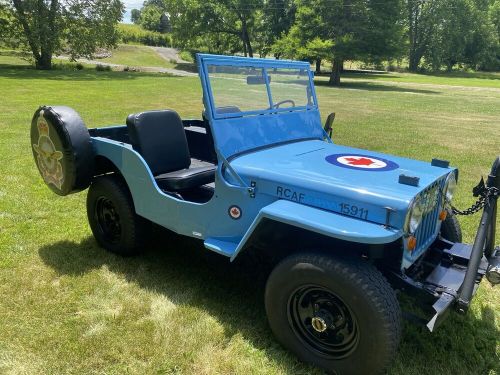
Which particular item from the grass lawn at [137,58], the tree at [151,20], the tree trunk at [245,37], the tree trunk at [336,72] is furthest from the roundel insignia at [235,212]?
the tree at [151,20]

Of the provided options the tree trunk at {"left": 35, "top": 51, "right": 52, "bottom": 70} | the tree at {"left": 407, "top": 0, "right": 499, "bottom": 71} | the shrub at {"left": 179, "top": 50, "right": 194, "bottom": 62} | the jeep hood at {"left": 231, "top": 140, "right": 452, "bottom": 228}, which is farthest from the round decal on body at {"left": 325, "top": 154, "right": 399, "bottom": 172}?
the tree at {"left": 407, "top": 0, "right": 499, "bottom": 71}

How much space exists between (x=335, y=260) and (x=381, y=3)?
2681 centimetres

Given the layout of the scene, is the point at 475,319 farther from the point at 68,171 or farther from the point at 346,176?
the point at 68,171

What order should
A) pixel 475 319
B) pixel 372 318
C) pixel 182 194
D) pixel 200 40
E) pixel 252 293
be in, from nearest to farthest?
pixel 372 318, pixel 475 319, pixel 252 293, pixel 182 194, pixel 200 40

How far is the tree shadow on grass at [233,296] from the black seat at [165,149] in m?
0.63

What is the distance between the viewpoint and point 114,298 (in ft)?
9.93

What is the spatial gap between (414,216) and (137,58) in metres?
42.4

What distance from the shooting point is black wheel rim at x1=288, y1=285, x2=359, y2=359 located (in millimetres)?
2246

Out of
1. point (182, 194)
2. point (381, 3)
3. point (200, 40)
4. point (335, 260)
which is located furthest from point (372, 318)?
point (200, 40)

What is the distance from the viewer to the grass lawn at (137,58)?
38.7 meters

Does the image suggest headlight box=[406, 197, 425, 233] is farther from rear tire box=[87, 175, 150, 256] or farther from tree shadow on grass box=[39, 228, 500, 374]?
rear tire box=[87, 175, 150, 256]

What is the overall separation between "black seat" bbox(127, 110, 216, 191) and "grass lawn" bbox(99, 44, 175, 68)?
35844mm

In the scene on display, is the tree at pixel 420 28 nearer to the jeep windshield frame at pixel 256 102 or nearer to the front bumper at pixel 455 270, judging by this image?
the jeep windshield frame at pixel 256 102

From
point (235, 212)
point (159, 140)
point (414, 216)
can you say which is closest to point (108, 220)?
point (159, 140)
